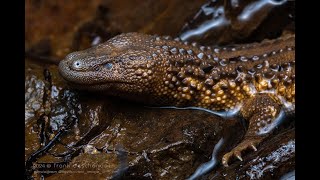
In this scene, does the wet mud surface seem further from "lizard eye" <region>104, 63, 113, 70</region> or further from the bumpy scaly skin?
"lizard eye" <region>104, 63, 113, 70</region>

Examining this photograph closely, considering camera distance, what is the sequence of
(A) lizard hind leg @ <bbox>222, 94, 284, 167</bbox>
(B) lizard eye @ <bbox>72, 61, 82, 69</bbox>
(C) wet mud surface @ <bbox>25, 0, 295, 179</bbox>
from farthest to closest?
(A) lizard hind leg @ <bbox>222, 94, 284, 167</bbox> → (B) lizard eye @ <bbox>72, 61, 82, 69</bbox> → (C) wet mud surface @ <bbox>25, 0, 295, 179</bbox>

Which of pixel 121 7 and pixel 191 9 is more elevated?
pixel 121 7

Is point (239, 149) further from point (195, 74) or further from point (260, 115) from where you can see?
point (195, 74)

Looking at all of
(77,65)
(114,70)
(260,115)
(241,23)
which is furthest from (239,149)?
(241,23)

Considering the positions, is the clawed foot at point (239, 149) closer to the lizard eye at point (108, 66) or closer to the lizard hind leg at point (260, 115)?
the lizard hind leg at point (260, 115)

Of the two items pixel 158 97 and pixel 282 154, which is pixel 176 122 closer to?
pixel 158 97

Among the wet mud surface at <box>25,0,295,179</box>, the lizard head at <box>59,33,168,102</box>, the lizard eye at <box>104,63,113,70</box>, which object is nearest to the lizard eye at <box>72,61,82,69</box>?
the lizard head at <box>59,33,168,102</box>

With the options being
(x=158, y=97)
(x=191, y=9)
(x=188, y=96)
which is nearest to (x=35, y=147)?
(x=158, y=97)
